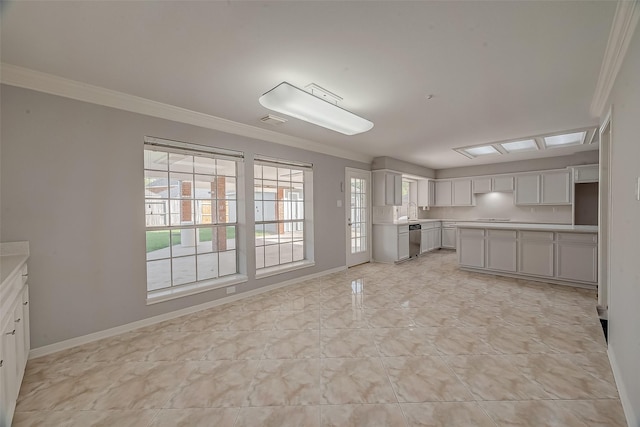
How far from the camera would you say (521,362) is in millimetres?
2127

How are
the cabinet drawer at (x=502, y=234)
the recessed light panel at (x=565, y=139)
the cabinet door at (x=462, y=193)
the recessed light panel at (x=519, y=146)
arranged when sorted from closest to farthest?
the recessed light panel at (x=565, y=139)
the cabinet drawer at (x=502, y=234)
the recessed light panel at (x=519, y=146)
the cabinet door at (x=462, y=193)

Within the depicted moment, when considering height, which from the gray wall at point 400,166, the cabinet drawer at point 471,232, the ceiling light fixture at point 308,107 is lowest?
the cabinet drawer at point 471,232

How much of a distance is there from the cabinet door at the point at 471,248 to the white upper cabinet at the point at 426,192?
283cm

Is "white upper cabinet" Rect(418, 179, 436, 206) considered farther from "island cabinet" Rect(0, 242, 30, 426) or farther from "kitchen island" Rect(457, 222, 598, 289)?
"island cabinet" Rect(0, 242, 30, 426)

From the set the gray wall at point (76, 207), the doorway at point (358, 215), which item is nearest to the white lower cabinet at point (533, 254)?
the doorway at point (358, 215)

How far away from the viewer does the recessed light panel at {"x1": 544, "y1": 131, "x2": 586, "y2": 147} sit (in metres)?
4.47

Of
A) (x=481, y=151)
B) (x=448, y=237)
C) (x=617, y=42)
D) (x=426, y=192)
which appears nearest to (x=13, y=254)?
(x=617, y=42)

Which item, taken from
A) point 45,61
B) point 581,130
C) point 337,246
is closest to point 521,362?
point 337,246

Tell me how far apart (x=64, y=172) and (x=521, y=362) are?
4.37 metres

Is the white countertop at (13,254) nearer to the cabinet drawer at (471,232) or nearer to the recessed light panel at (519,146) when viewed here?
the cabinet drawer at (471,232)

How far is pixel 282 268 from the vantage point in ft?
14.1

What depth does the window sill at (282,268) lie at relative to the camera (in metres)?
4.03

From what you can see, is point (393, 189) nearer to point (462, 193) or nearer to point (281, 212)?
point (462, 193)

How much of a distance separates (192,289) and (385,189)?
4366mm
